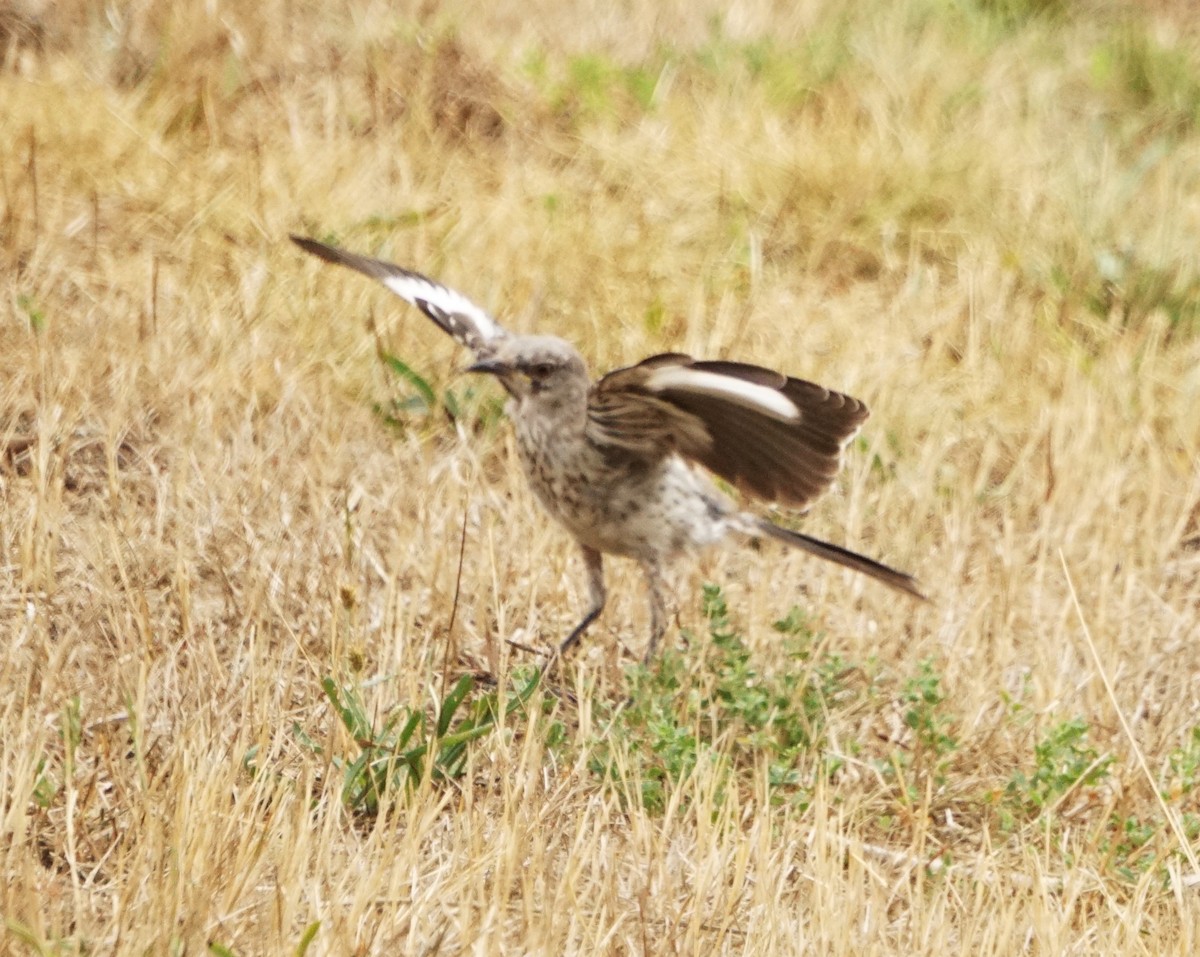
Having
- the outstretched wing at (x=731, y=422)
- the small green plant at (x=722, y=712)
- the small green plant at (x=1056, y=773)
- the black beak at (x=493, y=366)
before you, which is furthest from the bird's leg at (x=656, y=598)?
the small green plant at (x=1056, y=773)

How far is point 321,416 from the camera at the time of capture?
5719 mm

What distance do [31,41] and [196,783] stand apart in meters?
5.27

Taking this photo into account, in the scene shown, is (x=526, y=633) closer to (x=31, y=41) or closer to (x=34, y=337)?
(x=34, y=337)

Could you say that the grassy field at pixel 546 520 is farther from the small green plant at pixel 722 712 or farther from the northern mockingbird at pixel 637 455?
the northern mockingbird at pixel 637 455

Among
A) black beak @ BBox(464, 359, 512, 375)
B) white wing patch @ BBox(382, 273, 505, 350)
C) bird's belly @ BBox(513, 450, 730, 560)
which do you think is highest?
black beak @ BBox(464, 359, 512, 375)

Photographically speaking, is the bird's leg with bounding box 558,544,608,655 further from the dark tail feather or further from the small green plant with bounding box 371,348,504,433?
the small green plant with bounding box 371,348,504,433

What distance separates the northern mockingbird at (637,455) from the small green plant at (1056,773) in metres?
0.57

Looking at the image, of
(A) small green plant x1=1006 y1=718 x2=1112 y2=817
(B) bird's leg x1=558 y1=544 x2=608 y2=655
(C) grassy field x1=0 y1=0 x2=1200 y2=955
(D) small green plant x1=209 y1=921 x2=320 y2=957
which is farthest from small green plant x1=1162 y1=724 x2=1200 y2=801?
(D) small green plant x1=209 y1=921 x2=320 y2=957

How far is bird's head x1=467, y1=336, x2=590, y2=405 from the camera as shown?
4.82 m

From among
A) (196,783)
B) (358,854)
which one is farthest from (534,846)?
(196,783)

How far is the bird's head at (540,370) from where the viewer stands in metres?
4.82

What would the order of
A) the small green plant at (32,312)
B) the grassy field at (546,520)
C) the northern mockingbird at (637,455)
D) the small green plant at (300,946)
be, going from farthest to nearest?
the small green plant at (32,312)
the northern mockingbird at (637,455)
the grassy field at (546,520)
the small green plant at (300,946)

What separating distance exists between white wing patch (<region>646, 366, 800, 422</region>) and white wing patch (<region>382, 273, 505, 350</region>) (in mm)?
868

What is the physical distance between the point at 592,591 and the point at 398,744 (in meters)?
1.19
